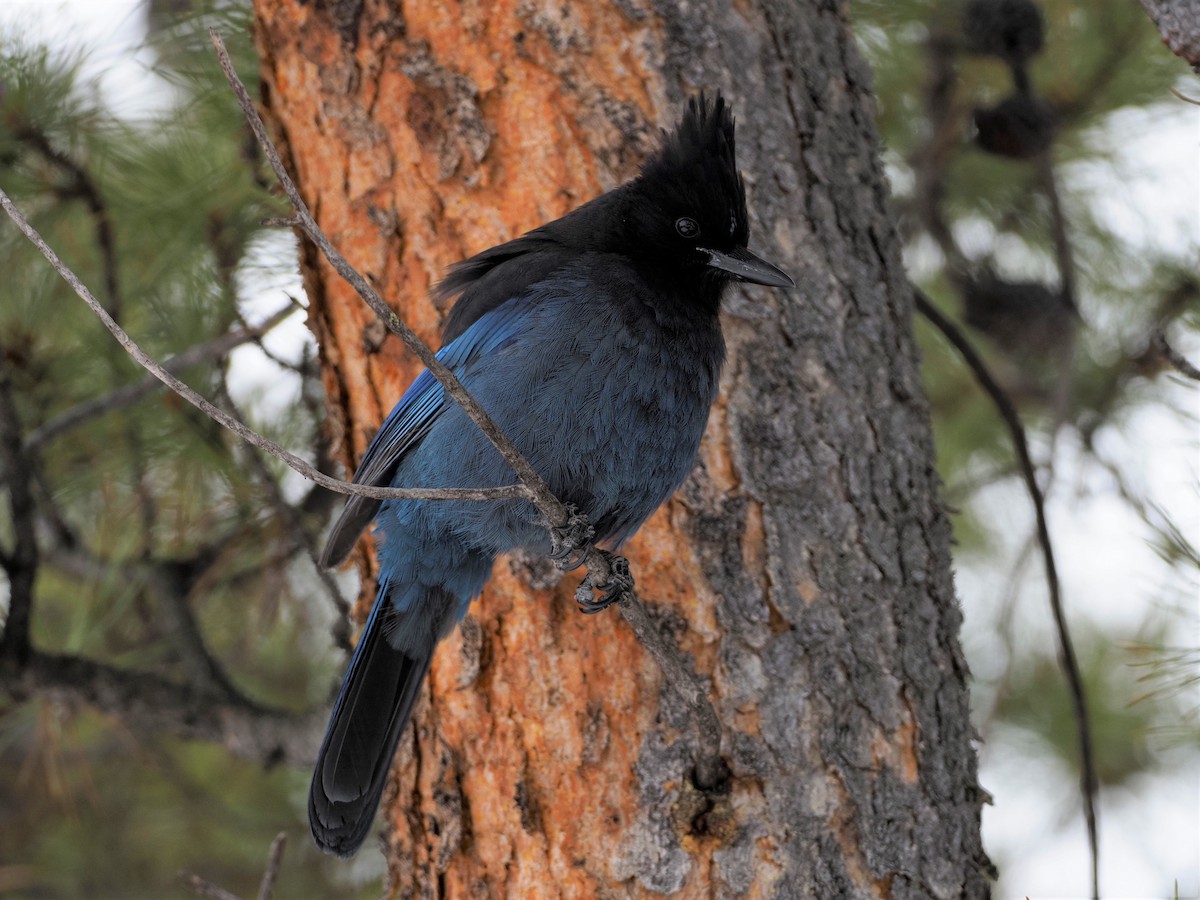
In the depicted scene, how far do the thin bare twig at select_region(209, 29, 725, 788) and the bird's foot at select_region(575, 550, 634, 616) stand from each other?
14mm

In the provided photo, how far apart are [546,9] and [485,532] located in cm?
115

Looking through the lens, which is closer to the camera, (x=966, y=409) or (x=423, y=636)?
(x=423, y=636)

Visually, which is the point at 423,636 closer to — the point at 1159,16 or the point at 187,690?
the point at 187,690

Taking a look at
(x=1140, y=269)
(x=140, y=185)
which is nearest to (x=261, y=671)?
(x=140, y=185)

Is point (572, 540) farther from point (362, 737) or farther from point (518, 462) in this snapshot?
point (362, 737)

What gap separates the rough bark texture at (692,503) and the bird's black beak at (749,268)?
155 millimetres

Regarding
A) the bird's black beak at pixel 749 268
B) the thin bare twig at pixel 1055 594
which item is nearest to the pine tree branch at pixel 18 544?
the bird's black beak at pixel 749 268

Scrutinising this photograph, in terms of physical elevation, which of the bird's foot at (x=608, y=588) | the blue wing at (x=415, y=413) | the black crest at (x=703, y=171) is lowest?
the bird's foot at (x=608, y=588)

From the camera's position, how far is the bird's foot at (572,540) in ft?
7.33

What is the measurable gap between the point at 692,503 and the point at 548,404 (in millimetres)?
368

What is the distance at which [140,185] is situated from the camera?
3.54m

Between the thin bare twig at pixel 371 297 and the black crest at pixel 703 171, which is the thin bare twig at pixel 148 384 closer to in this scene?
the black crest at pixel 703 171

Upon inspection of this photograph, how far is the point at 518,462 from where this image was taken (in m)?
1.83

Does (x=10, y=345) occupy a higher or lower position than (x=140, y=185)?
lower
